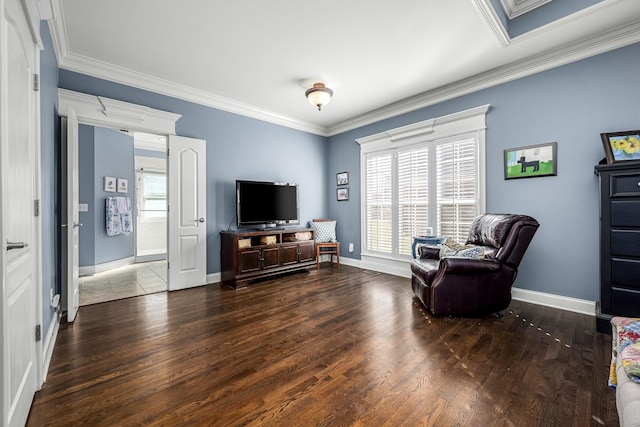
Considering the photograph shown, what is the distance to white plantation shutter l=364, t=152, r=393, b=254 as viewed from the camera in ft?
15.4

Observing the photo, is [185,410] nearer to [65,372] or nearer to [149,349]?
[149,349]

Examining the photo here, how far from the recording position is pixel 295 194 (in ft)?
15.9

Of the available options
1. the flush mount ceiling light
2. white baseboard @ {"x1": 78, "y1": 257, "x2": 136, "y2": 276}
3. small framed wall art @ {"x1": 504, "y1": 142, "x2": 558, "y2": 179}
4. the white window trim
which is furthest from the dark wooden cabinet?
white baseboard @ {"x1": 78, "y1": 257, "x2": 136, "y2": 276}

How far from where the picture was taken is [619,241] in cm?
227

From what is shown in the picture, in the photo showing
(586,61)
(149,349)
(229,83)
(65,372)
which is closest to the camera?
(65,372)

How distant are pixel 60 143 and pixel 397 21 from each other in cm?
364

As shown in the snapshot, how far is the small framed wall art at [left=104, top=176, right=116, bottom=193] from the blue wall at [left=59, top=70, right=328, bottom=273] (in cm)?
245

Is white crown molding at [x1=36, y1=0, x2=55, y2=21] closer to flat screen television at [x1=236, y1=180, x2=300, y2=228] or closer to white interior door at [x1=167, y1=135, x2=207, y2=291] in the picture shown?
white interior door at [x1=167, y1=135, x2=207, y2=291]

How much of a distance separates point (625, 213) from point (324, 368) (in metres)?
2.75

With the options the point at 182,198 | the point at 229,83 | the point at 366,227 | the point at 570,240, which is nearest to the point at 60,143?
the point at 182,198

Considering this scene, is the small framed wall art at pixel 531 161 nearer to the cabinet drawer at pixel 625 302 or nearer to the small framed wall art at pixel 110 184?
the cabinet drawer at pixel 625 302

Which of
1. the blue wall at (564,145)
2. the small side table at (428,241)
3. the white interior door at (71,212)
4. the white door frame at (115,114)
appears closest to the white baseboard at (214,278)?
the white door frame at (115,114)

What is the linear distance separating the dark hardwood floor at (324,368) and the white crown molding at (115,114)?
2.20 meters

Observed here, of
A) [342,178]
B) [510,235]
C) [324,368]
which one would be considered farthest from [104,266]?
[510,235]
